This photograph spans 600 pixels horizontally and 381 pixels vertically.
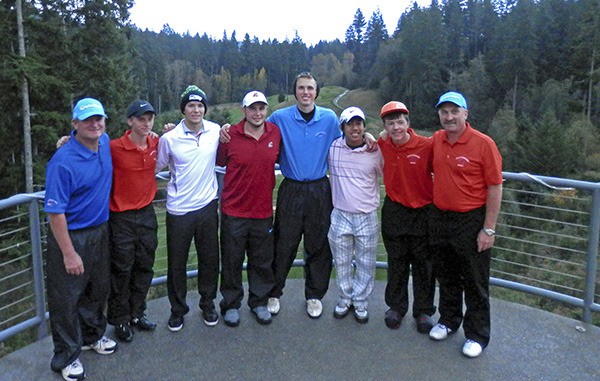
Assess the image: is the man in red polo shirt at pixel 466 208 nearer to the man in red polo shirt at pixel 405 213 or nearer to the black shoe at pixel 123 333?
the man in red polo shirt at pixel 405 213

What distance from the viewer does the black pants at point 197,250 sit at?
3.92 m

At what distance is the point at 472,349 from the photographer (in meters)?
3.63

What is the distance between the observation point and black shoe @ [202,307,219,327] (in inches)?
162

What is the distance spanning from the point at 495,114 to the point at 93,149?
4896 cm

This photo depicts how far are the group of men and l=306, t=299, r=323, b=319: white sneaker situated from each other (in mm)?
18

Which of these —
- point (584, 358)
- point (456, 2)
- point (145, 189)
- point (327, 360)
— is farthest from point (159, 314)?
point (456, 2)

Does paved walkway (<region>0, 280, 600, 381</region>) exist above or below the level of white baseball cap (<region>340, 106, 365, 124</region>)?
below

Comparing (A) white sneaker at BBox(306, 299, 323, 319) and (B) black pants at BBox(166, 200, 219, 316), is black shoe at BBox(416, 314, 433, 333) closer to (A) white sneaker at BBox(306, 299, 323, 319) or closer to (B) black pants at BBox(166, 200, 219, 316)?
(A) white sneaker at BBox(306, 299, 323, 319)

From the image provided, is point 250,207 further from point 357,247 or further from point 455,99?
point 455,99

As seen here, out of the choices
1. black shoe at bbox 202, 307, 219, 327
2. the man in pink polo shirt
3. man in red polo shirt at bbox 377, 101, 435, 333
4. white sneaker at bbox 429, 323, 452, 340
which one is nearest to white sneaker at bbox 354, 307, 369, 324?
the man in pink polo shirt

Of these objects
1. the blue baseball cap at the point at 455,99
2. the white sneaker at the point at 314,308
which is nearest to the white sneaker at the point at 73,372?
the white sneaker at the point at 314,308

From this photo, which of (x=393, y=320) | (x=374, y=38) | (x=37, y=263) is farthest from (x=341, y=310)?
(x=374, y=38)

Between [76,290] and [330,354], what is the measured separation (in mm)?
1706

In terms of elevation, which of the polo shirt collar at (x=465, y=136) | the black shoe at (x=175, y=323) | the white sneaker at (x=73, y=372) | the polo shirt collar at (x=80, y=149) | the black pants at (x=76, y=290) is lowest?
the white sneaker at (x=73, y=372)
